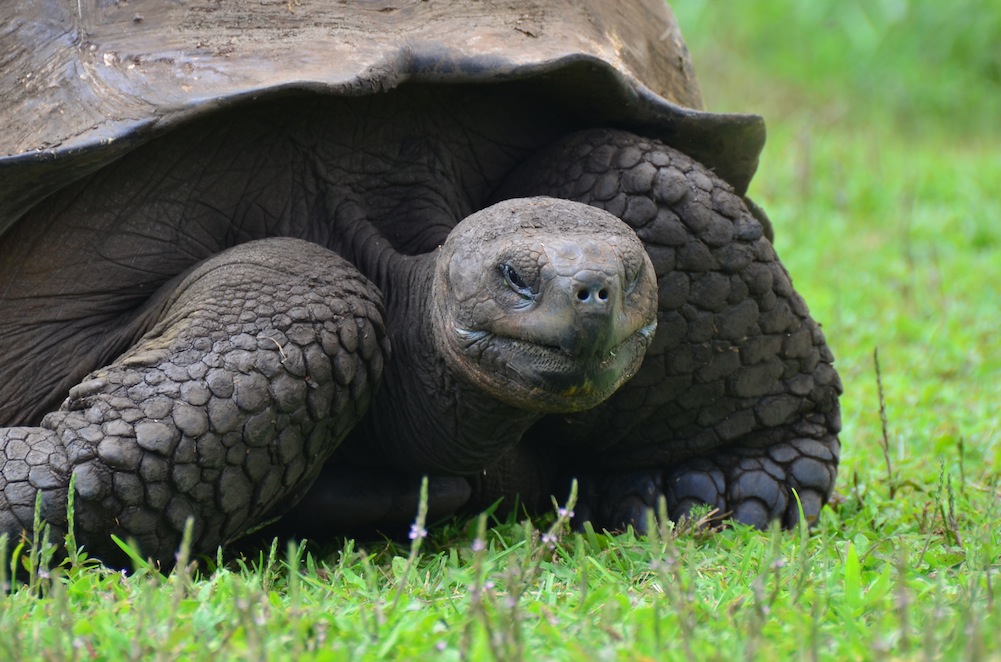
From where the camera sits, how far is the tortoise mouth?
8.95 feet

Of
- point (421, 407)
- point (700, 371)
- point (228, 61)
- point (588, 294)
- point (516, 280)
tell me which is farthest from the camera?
point (700, 371)

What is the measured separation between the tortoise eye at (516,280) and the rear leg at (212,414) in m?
0.43

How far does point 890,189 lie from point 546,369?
6.09 m

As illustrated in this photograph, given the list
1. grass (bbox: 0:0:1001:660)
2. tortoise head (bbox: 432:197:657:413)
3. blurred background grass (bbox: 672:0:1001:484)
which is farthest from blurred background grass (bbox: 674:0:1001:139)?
tortoise head (bbox: 432:197:657:413)

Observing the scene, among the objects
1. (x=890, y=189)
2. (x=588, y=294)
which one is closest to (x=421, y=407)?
(x=588, y=294)

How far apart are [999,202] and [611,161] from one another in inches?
202

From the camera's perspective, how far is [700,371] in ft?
11.8

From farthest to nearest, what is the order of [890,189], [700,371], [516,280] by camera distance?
[890,189] < [700,371] < [516,280]

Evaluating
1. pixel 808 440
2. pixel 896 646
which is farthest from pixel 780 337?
pixel 896 646

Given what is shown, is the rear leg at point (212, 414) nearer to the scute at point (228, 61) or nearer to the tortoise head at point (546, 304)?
the tortoise head at point (546, 304)

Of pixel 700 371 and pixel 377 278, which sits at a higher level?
pixel 377 278

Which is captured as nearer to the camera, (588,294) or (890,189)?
(588,294)

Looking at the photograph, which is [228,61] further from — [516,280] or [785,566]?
[785,566]

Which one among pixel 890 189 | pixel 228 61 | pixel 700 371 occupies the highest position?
pixel 890 189
